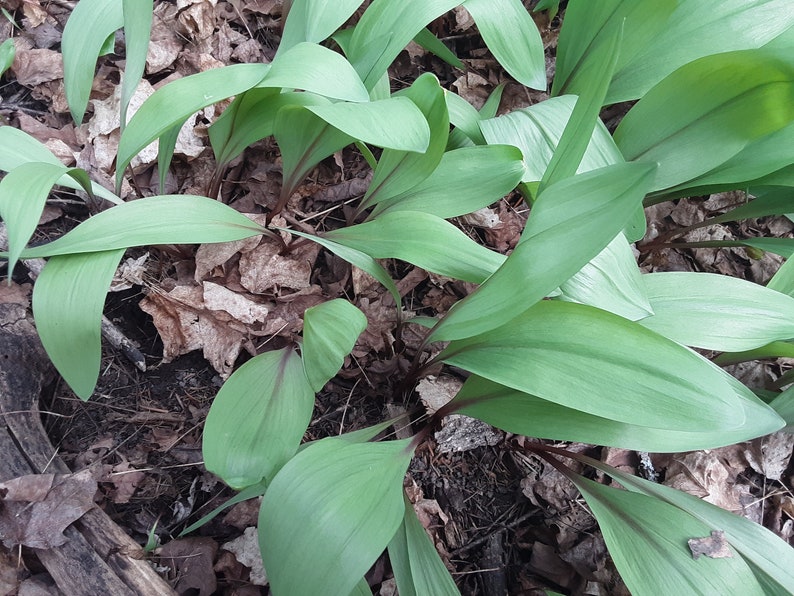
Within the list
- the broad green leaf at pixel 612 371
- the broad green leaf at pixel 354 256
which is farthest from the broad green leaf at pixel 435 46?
the broad green leaf at pixel 612 371

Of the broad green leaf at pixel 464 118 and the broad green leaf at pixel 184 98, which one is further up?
the broad green leaf at pixel 184 98

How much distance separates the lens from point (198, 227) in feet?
2.78

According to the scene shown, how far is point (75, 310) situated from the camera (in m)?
0.76

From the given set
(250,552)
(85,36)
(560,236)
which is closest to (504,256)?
(560,236)

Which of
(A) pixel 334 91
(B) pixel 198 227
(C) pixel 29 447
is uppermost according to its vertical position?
(A) pixel 334 91

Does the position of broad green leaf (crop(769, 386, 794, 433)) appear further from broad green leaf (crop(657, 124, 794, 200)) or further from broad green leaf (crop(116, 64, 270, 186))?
broad green leaf (crop(116, 64, 270, 186))

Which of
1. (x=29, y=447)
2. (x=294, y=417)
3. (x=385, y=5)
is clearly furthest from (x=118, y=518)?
(x=385, y=5)

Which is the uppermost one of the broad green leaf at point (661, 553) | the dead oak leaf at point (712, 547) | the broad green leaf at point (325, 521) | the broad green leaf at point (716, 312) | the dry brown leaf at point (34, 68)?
the dry brown leaf at point (34, 68)

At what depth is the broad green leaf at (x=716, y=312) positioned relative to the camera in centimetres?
81

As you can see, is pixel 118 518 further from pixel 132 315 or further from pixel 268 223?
pixel 268 223

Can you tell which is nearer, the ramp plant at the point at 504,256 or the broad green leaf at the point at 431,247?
the ramp plant at the point at 504,256

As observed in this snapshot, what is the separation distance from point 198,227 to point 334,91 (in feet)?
1.06

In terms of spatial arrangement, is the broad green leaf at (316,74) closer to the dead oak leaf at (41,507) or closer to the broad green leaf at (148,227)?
the broad green leaf at (148,227)

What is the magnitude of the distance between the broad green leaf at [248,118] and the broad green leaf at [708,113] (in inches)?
26.1
